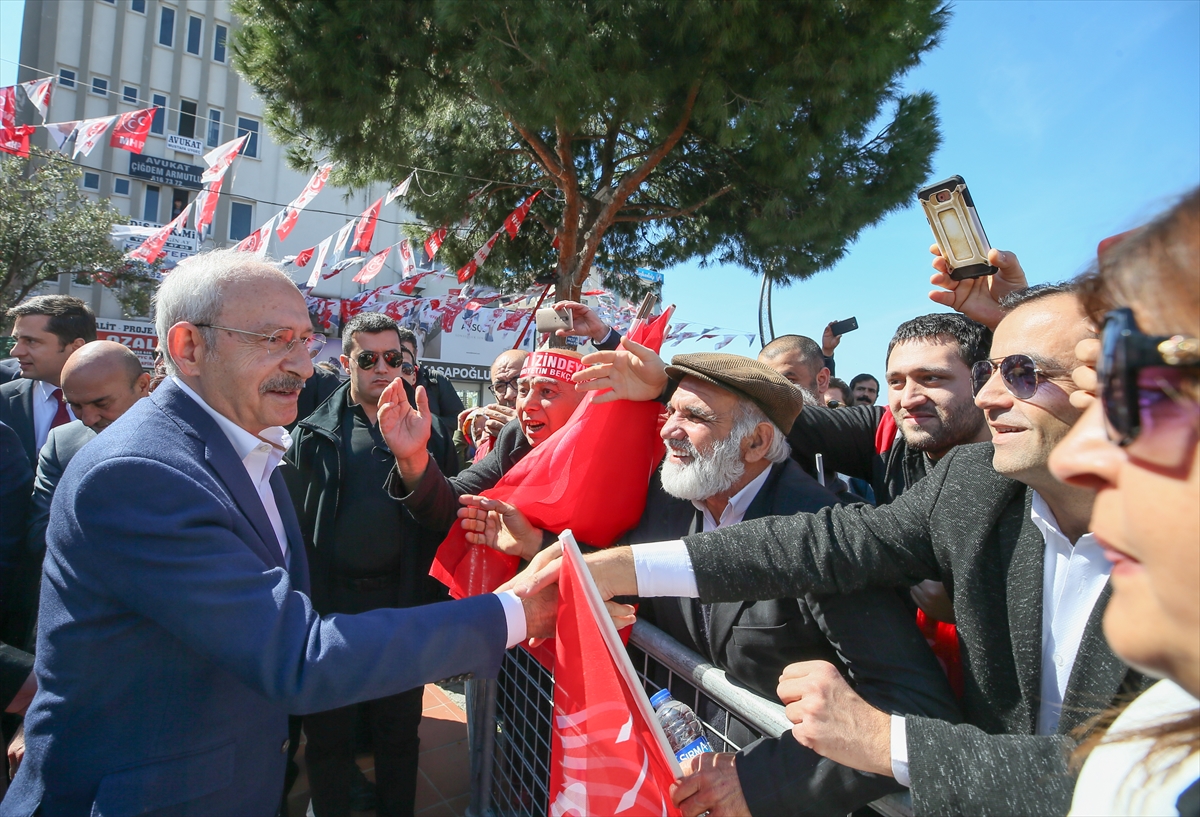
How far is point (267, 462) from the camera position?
1.86m

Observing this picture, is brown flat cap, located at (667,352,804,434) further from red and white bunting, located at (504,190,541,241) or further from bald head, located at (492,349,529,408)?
red and white bunting, located at (504,190,541,241)

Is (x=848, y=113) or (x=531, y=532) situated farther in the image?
(x=848, y=113)

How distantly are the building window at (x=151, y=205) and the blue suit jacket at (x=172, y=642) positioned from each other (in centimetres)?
2998

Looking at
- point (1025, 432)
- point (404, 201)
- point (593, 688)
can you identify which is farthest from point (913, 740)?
point (404, 201)

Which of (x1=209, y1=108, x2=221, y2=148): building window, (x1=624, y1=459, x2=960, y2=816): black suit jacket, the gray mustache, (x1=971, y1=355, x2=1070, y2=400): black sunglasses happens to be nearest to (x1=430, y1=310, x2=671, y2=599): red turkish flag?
(x1=624, y1=459, x2=960, y2=816): black suit jacket

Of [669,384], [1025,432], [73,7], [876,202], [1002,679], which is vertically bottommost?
[1002,679]

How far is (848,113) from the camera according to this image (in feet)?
26.0

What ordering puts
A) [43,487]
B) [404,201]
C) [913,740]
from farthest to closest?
1. [404,201]
2. [43,487]
3. [913,740]

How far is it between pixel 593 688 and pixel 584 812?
10.2 inches

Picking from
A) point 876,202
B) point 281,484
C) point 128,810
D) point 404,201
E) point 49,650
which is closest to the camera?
point 128,810

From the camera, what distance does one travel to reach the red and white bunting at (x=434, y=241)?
1042cm

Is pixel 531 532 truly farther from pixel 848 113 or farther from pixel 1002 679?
pixel 848 113

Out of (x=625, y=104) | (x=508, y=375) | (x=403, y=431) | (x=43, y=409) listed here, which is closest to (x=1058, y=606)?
(x=403, y=431)

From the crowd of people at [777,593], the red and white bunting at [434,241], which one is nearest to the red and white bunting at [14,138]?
the red and white bunting at [434,241]
